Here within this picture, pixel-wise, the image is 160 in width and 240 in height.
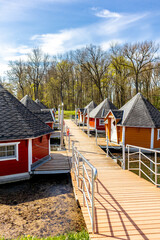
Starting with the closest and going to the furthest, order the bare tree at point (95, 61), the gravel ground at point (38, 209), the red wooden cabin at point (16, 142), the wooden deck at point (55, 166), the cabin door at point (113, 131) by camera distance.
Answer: the gravel ground at point (38, 209), the red wooden cabin at point (16, 142), the wooden deck at point (55, 166), the cabin door at point (113, 131), the bare tree at point (95, 61)

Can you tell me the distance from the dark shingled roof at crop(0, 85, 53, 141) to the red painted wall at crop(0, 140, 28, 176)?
0.60 m

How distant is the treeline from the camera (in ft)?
103

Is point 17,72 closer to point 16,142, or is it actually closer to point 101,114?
point 101,114

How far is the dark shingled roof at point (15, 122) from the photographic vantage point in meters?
9.31

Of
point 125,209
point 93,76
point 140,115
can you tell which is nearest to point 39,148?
point 125,209

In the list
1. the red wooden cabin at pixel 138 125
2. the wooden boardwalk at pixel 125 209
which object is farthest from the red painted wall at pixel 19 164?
the red wooden cabin at pixel 138 125

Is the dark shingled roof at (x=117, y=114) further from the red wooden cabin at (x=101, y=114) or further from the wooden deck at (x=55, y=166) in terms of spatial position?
the wooden deck at (x=55, y=166)

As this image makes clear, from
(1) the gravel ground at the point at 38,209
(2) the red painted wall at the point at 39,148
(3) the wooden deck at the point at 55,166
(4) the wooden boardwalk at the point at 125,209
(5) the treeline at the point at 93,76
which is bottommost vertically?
(1) the gravel ground at the point at 38,209

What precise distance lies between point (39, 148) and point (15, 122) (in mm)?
2309

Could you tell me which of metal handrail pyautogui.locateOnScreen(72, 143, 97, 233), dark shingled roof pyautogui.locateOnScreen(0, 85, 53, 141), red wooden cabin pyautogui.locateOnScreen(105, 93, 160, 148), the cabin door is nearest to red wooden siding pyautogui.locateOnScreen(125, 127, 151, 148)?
red wooden cabin pyautogui.locateOnScreen(105, 93, 160, 148)

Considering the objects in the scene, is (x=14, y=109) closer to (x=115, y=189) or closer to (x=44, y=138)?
(x=44, y=138)

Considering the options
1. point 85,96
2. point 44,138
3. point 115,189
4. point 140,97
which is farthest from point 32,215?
point 85,96

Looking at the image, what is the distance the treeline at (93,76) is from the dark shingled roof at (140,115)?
1216 centimetres

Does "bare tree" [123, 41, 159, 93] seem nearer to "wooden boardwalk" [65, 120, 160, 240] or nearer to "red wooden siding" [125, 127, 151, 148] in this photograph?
"red wooden siding" [125, 127, 151, 148]
